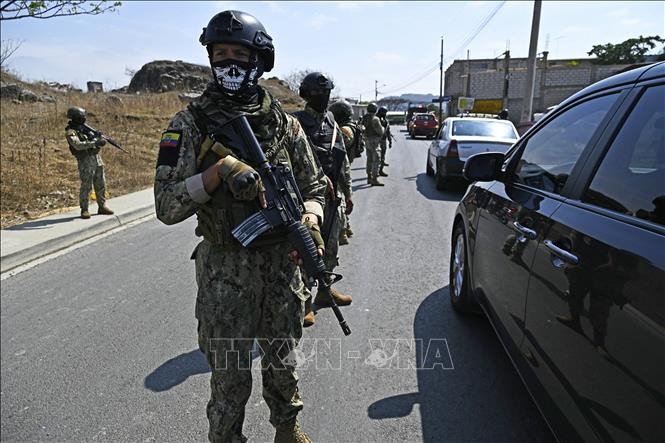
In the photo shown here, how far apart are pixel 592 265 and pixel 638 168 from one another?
43 centimetres

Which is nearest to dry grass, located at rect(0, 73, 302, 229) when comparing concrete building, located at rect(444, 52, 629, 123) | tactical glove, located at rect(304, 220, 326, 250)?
tactical glove, located at rect(304, 220, 326, 250)

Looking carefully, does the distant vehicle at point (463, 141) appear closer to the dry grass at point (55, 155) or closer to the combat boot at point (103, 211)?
the combat boot at point (103, 211)

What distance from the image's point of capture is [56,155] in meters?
11.8

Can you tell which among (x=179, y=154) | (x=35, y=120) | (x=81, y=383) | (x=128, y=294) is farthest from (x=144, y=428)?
(x=35, y=120)

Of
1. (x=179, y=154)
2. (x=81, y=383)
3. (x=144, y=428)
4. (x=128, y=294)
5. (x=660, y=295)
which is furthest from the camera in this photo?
(x=128, y=294)

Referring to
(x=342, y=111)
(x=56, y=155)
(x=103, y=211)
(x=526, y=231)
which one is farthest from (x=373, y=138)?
(x=56, y=155)

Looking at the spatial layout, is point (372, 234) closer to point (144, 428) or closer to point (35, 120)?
point (144, 428)

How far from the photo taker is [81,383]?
2.85 metres

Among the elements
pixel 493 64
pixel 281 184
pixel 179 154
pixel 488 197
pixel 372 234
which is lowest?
pixel 372 234

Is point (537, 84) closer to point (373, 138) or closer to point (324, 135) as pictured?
point (373, 138)

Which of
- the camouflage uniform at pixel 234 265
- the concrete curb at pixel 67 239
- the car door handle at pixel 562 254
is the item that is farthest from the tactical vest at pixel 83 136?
the car door handle at pixel 562 254

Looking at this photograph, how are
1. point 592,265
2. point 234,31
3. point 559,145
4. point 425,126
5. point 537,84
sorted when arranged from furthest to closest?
1. point 537,84
2. point 425,126
3. point 559,145
4. point 234,31
5. point 592,265

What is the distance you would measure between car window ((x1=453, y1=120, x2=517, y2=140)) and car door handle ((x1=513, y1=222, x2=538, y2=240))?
24.2ft

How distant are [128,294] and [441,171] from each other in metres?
6.50
